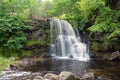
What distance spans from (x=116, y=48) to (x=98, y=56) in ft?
7.40

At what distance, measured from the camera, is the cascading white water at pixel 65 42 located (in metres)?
25.5

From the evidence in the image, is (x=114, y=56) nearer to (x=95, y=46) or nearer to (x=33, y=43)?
(x=95, y=46)

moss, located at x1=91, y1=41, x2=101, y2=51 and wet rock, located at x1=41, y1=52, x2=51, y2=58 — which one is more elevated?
moss, located at x1=91, y1=41, x2=101, y2=51

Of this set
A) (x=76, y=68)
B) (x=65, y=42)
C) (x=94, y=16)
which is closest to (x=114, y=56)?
(x=76, y=68)

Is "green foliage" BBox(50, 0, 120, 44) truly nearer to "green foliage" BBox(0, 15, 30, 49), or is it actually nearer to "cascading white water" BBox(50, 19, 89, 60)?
"cascading white water" BBox(50, 19, 89, 60)

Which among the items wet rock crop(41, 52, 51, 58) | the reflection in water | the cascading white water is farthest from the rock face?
wet rock crop(41, 52, 51, 58)

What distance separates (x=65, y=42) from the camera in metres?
26.3

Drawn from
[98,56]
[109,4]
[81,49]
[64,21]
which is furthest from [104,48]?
[64,21]

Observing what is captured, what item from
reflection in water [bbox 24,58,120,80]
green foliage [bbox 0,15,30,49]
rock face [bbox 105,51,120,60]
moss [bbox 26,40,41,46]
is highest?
green foliage [bbox 0,15,30,49]

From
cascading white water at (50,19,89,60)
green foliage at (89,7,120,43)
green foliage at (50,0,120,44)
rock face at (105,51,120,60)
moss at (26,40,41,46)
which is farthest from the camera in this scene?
cascading white water at (50,19,89,60)

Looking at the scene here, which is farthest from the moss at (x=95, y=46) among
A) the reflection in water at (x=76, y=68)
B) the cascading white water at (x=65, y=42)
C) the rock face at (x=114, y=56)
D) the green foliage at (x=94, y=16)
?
the reflection in water at (x=76, y=68)

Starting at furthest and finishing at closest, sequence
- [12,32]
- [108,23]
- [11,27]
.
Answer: [12,32]
[11,27]
[108,23]

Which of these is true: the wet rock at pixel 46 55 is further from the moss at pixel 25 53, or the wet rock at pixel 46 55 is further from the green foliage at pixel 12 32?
the green foliage at pixel 12 32

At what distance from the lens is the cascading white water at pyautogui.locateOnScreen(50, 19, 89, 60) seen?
1004 inches
